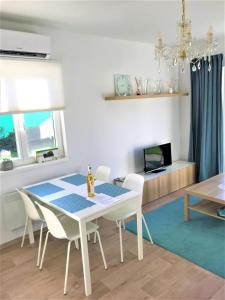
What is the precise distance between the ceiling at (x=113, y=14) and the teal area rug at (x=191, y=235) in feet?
8.31

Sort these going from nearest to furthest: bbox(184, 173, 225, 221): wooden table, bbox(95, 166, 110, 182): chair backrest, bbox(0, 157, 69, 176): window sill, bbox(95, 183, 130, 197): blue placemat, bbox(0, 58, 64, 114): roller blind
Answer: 1. bbox(95, 183, 130, 197): blue placemat
2. bbox(0, 58, 64, 114): roller blind
3. bbox(0, 157, 69, 176): window sill
4. bbox(184, 173, 225, 221): wooden table
5. bbox(95, 166, 110, 182): chair backrest

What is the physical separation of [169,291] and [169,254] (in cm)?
52

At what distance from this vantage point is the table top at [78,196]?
216 centimetres

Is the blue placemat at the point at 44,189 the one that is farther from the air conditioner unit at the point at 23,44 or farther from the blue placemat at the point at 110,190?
the air conditioner unit at the point at 23,44

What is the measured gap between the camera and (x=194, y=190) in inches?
126

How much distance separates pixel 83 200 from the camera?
2.37m

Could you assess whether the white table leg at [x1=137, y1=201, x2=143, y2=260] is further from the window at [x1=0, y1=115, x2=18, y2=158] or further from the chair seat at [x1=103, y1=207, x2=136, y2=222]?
the window at [x1=0, y1=115, x2=18, y2=158]

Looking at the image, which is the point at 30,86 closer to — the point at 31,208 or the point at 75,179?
the point at 75,179

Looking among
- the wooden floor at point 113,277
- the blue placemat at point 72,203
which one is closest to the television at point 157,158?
the wooden floor at point 113,277

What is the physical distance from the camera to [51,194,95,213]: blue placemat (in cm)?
221

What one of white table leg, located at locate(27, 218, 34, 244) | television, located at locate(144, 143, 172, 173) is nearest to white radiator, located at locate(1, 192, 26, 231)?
white table leg, located at locate(27, 218, 34, 244)

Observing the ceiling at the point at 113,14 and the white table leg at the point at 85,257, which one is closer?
the white table leg at the point at 85,257

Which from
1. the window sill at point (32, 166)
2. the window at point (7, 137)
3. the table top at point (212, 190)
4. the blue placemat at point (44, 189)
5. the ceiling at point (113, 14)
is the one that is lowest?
the table top at point (212, 190)

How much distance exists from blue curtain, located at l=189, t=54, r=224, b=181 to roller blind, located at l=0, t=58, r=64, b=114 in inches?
99.8
